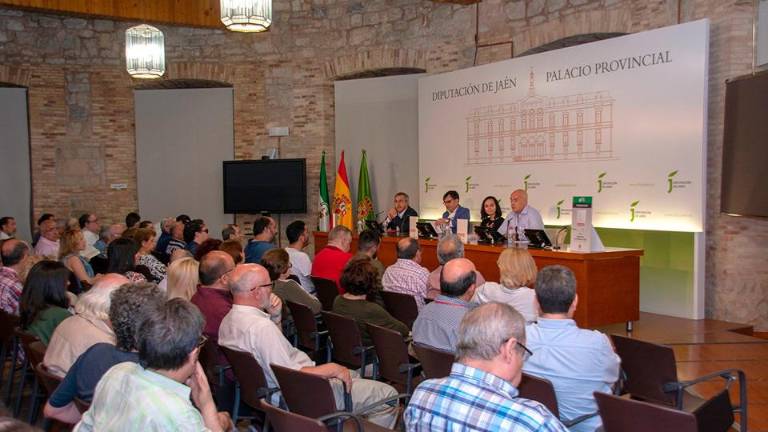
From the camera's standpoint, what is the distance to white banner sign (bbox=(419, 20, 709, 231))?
7.44 meters

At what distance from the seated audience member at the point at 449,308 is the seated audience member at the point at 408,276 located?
144cm

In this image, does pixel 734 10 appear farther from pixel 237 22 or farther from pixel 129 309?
pixel 129 309

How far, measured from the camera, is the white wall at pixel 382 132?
11477mm

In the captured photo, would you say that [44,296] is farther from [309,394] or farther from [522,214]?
[522,214]

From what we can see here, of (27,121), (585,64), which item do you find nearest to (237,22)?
(585,64)

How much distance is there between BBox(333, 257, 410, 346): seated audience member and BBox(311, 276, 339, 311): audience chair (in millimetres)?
1129

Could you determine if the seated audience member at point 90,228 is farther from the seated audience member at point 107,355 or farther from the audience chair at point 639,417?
the audience chair at point 639,417

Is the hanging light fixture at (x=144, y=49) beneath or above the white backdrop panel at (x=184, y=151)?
above

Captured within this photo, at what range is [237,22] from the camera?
662 cm

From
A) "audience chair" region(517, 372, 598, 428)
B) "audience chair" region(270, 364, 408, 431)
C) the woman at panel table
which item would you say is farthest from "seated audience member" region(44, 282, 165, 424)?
the woman at panel table

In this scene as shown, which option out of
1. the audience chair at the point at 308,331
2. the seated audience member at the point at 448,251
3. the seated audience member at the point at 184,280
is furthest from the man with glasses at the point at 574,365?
the seated audience member at the point at 184,280

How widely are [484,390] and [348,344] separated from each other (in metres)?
2.36

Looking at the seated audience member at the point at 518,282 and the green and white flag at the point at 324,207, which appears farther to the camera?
the green and white flag at the point at 324,207

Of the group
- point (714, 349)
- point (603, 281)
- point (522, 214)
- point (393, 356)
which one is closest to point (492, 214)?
point (522, 214)
